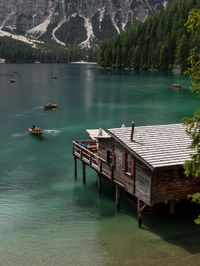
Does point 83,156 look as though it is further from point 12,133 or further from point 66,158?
point 12,133

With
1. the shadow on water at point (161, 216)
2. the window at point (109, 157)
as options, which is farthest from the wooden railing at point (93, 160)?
the shadow on water at point (161, 216)

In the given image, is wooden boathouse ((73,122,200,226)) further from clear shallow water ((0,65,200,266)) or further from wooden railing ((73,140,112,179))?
clear shallow water ((0,65,200,266))

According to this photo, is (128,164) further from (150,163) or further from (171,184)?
(171,184)

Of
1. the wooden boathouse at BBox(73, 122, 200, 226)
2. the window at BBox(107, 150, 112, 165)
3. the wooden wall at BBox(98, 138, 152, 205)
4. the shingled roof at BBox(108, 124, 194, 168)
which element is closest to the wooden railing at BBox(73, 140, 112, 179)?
the wooden boathouse at BBox(73, 122, 200, 226)

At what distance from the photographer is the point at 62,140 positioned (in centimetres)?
5562

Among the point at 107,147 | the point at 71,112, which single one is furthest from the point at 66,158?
the point at 71,112

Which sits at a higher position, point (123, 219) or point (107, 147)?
point (107, 147)

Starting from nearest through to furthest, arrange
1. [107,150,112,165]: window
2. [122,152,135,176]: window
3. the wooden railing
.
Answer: [122,152,135,176]: window → [107,150,112,165]: window → the wooden railing

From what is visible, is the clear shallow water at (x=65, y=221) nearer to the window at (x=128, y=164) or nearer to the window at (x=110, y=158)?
the window at (x=110, y=158)

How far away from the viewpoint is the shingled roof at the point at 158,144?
76.7 ft

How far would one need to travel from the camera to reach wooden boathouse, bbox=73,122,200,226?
23.5 meters

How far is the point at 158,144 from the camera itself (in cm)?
2533

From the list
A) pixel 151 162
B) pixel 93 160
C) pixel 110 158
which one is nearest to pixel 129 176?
pixel 110 158

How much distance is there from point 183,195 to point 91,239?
8.17m
